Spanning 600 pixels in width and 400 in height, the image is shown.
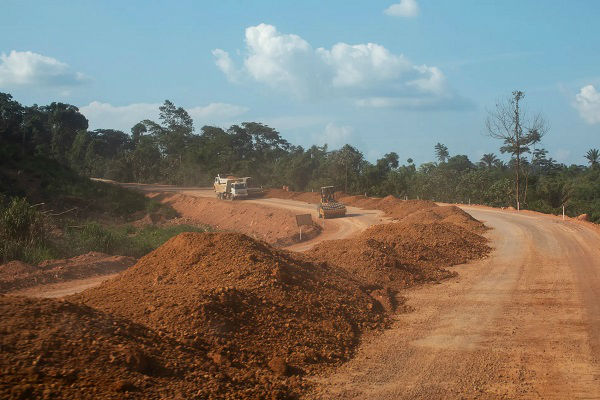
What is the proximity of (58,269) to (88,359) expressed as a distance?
10.9 m

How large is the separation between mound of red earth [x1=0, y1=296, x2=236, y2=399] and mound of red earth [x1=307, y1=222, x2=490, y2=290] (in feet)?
23.4

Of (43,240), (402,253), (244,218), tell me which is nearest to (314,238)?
(244,218)

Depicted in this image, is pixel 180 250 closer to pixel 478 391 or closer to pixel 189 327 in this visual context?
pixel 189 327

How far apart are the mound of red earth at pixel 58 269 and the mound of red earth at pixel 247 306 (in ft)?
16.1

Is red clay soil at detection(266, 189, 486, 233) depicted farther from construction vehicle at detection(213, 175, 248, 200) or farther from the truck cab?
construction vehicle at detection(213, 175, 248, 200)

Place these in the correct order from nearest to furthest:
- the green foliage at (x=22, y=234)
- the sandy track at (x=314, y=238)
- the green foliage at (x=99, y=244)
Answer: the sandy track at (x=314, y=238) → the green foliage at (x=22, y=234) → the green foliage at (x=99, y=244)

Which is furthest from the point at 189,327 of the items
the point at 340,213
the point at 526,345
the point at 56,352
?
the point at 340,213

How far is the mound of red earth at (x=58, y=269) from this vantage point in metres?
14.1

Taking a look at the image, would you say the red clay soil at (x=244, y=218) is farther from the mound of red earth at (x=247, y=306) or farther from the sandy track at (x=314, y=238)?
the mound of red earth at (x=247, y=306)

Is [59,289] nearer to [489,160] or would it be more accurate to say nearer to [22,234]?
[22,234]

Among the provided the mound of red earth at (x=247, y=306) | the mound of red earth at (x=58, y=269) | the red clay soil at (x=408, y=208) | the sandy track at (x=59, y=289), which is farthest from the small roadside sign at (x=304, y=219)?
the mound of red earth at (x=247, y=306)

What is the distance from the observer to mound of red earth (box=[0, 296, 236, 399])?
500 centimetres

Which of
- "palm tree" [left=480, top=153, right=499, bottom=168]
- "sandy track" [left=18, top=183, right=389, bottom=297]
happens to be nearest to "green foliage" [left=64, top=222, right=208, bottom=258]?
"sandy track" [left=18, top=183, right=389, bottom=297]

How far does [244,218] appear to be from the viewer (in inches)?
1428
